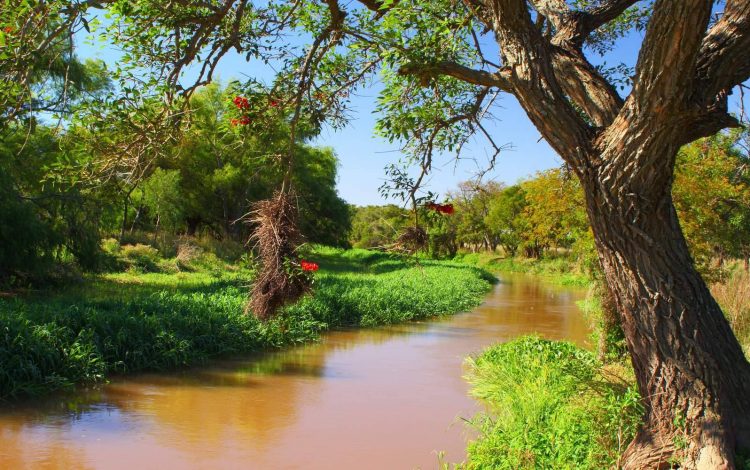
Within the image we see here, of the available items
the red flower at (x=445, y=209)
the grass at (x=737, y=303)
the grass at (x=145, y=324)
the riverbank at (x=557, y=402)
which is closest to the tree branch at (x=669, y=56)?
the red flower at (x=445, y=209)

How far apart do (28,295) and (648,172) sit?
12554mm

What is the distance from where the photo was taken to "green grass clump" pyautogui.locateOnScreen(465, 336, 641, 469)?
471 centimetres

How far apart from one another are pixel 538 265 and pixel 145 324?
1300 inches

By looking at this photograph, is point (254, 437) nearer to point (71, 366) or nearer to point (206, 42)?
point (71, 366)

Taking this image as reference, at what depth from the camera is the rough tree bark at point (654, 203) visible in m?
3.48

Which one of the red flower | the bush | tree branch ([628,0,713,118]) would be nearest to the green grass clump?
the red flower

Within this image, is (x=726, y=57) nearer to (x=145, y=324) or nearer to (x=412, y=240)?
(x=412, y=240)

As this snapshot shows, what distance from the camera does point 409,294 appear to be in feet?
57.9

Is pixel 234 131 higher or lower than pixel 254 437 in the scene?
higher

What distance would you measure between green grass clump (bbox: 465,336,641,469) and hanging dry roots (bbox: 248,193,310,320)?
233 cm

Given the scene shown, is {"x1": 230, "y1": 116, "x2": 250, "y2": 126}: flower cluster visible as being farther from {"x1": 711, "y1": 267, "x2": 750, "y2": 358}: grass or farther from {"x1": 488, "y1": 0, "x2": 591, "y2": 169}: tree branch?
{"x1": 711, "y1": 267, "x2": 750, "y2": 358}: grass

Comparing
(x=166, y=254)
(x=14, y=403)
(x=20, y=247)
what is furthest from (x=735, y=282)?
(x=166, y=254)

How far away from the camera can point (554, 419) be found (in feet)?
18.8

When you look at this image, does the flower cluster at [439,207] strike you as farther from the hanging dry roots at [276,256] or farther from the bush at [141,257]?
the bush at [141,257]
